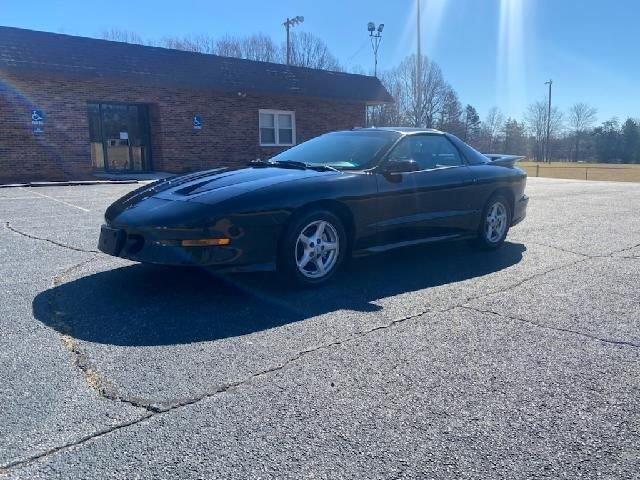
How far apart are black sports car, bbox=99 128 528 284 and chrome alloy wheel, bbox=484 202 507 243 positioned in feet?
0.04

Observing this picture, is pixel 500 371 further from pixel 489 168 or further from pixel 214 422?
pixel 489 168

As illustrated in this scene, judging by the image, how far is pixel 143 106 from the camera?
1972cm

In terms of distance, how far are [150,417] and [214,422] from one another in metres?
0.29

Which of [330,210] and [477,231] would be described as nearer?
[330,210]

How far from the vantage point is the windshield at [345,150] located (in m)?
5.08

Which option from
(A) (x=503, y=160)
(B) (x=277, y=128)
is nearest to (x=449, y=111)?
(B) (x=277, y=128)

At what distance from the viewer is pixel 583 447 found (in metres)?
2.23

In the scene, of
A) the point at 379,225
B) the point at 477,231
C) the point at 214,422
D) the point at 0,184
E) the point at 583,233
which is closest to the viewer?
the point at 214,422

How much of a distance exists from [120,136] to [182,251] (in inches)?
681

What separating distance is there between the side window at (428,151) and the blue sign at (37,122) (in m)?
15.5

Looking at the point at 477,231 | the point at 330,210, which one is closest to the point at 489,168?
the point at 477,231

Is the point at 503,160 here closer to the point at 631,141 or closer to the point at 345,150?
the point at 345,150

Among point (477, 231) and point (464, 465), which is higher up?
point (477, 231)

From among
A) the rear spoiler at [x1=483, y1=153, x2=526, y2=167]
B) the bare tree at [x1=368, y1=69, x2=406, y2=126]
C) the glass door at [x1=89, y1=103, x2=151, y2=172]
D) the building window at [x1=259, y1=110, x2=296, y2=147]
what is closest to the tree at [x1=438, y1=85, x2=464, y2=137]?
the bare tree at [x1=368, y1=69, x2=406, y2=126]
